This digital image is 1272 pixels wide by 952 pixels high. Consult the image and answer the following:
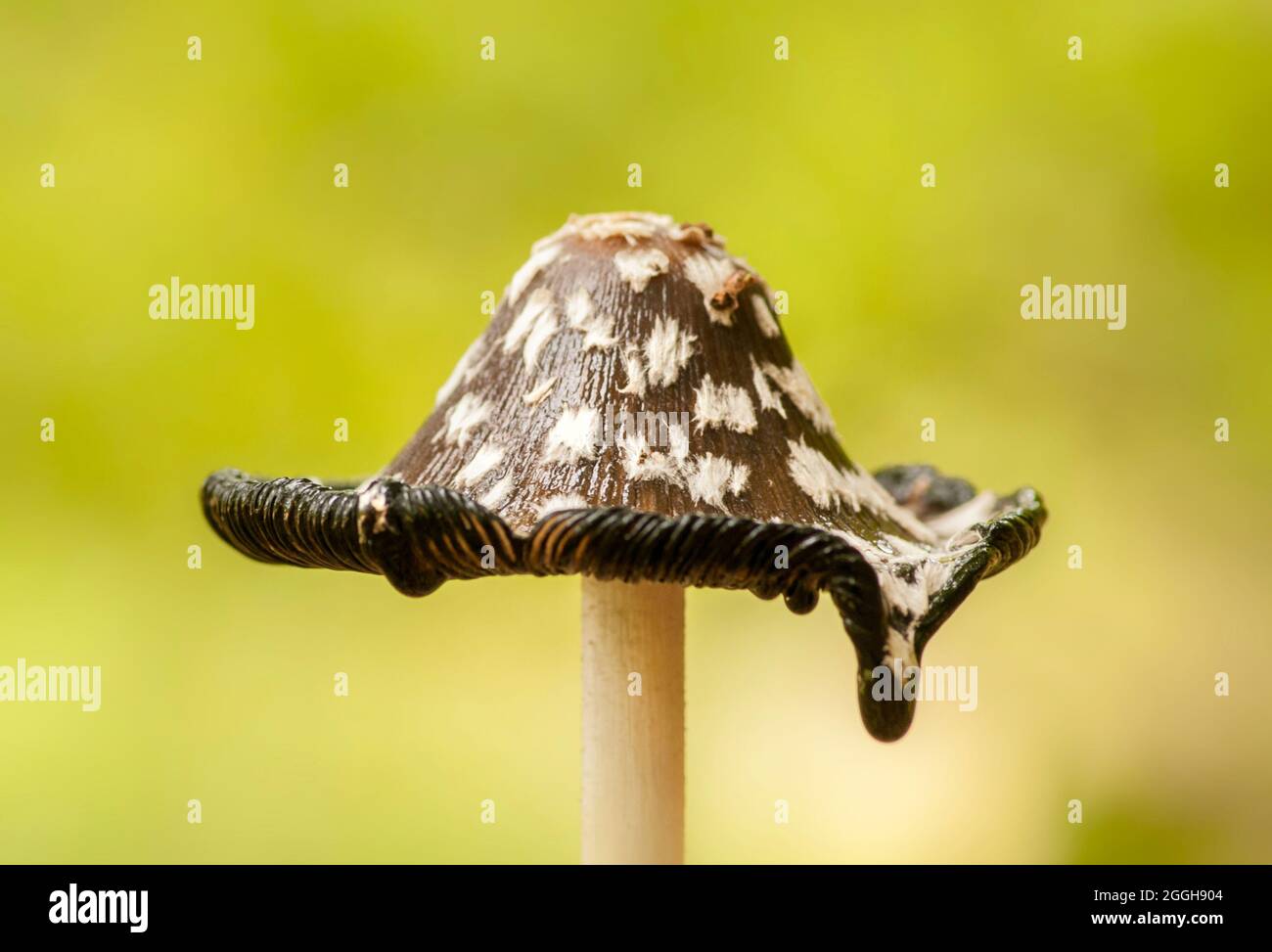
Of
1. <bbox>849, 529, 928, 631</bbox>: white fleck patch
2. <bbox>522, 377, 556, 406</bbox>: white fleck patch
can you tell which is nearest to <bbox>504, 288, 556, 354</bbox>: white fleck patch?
<bbox>522, 377, 556, 406</bbox>: white fleck patch

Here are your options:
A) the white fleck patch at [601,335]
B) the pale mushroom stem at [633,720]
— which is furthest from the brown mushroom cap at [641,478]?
the pale mushroom stem at [633,720]

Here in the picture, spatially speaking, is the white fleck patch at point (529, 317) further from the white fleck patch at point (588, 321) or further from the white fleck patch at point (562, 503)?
the white fleck patch at point (562, 503)

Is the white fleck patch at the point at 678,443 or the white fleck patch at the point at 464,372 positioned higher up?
the white fleck patch at the point at 464,372

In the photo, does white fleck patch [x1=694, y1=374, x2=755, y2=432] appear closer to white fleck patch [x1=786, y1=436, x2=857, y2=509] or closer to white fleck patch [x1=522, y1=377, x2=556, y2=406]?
white fleck patch [x1=786, y1=436, x2=857, y2=509]

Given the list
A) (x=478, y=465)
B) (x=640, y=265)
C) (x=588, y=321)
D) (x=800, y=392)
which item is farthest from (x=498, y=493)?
(x=800, y=392)

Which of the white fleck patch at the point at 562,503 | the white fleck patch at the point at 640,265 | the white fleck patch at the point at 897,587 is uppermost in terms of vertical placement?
the white fleck patch at the point at 640,265

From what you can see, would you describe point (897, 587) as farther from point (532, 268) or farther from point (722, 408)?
point (532, 268)
